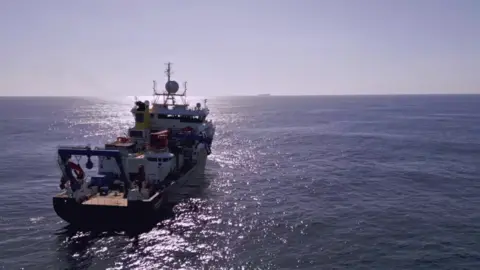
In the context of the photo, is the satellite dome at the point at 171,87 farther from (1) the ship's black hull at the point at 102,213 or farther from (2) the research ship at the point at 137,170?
(1) the ship's black hull at the point at 102,213

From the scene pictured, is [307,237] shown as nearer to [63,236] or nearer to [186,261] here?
[186,261]

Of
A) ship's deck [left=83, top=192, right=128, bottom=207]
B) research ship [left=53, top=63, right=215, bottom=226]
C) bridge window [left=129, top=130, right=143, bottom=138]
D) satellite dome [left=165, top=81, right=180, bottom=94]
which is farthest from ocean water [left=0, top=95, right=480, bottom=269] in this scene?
satellite dome [left=165, top=81, right=180, bottom=94]

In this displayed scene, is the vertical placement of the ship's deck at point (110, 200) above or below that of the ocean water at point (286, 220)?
above

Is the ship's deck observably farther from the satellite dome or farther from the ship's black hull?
the satellite dome

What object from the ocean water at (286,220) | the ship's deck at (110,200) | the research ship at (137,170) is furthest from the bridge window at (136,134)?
the ship's deck at (110,200)

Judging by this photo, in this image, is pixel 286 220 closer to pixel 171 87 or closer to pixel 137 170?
pixel 137 170

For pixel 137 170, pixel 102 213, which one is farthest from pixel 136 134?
pixel 102 213

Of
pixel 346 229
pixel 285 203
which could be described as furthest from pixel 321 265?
pixel 285 203
